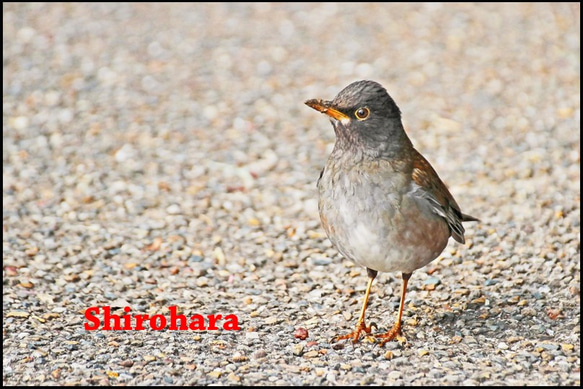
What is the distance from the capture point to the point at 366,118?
471 cm

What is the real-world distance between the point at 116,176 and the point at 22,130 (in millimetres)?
1393

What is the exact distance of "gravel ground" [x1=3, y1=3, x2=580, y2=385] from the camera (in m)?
4.91

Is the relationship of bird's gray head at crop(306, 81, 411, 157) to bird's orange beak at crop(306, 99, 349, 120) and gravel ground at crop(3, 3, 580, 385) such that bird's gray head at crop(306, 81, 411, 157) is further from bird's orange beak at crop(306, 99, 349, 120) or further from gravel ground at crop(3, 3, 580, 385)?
gravel ground at crop(3, 3, 580, 385)

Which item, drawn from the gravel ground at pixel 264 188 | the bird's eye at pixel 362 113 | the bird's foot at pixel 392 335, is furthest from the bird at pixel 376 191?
the gravel ground at pixel 264 188

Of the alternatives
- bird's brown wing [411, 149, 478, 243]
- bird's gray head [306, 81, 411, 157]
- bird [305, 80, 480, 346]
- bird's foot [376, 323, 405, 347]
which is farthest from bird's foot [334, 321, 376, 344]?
bird's gray head [306, 81, 411, 157]

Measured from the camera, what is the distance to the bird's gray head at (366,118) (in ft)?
15.3

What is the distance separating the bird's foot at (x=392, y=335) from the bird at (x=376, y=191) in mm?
416

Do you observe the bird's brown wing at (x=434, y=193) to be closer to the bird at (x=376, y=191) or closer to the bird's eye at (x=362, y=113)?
the bird at (x=376, y=191)

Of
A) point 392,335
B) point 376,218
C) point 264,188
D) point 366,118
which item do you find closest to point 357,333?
point 392,335

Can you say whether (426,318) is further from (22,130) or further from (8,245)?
(22,130)

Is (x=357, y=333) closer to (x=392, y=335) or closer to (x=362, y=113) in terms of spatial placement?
(x=392, y=335)

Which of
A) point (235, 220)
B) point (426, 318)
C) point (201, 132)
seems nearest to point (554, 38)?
point (201, 132)

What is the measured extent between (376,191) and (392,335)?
0.93 metres

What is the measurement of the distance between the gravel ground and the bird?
0.64 m
